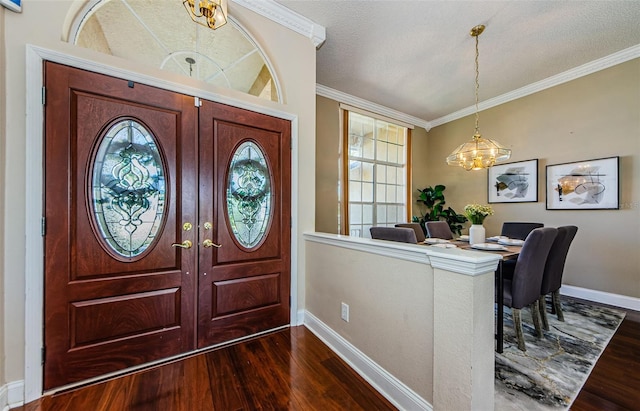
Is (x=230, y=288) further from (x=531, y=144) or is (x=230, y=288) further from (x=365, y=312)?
(x=531, y=144)

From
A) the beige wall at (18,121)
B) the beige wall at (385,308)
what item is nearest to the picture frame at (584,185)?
the beige wall at (385,308)

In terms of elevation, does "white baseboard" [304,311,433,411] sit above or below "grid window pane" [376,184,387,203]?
below

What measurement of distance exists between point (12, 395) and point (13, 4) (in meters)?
2.31

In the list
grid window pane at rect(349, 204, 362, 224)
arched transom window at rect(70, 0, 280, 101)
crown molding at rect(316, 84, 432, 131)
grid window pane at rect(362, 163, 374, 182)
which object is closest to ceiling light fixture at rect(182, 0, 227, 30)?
arched transom window at rect(70, 0, 280, 101)

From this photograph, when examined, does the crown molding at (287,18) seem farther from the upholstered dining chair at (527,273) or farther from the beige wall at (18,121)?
the upholstered dining chair at (527,273)

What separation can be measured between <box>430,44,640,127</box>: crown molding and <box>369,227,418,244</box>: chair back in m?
3.41

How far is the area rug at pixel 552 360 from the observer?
4.94ft

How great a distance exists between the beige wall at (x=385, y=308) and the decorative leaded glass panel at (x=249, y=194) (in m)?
0.67

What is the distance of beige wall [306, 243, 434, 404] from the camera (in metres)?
1.31

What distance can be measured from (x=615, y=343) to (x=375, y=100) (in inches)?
163

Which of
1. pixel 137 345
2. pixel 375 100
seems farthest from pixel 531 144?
pixel 137 345

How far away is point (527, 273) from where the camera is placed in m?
1.94

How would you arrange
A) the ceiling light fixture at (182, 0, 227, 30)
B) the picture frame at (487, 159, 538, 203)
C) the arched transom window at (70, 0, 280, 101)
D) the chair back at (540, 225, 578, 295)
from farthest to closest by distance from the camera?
1. the picture frame at (487, 159, 538, 203)
2. the chair back at (540, 225, 578, 295)
3. the arched transom window at (70, 0, 280, 101)
4. the ceiling light fixture at (182, 0, 227, 30)

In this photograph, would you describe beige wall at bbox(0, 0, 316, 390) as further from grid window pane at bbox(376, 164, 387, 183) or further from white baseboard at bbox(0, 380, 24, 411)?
grid window pane at bbox(376, 164, 387, 183)
